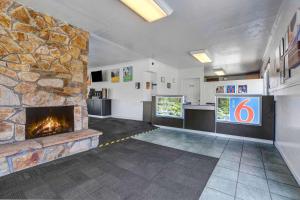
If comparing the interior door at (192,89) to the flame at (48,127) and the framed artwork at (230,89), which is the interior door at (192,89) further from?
the flame at (48,127)

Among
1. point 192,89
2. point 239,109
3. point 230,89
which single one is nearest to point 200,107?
point 239,109

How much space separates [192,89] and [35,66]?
7.42 meters

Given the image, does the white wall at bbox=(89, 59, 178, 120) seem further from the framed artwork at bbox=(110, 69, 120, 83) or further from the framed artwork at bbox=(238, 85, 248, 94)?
the framed artwork at bbox=(238, 85, 248, 94)

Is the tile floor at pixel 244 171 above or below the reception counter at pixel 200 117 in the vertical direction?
below

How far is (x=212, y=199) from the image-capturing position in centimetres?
156

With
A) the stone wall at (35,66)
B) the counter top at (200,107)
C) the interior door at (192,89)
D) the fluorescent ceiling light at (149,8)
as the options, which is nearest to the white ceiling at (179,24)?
the fluorescent ceiling light at (149,8)

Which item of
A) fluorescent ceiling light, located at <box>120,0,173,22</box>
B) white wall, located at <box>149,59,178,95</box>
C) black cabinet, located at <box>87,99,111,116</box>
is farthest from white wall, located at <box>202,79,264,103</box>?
black cabinet, located at <box>87,99,111,116</box>

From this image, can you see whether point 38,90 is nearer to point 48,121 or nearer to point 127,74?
point 48,121

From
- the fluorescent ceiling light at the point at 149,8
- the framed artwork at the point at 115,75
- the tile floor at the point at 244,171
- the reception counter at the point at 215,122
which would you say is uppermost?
the fluorescent ceiling light at the point at 149,8

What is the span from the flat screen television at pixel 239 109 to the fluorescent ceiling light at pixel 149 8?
2.79m

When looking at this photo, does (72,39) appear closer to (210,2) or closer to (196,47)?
(210,2)

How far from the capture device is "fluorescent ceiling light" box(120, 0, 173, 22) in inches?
92.9

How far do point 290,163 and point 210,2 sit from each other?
116 inches

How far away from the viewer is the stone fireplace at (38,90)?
89.3 inches
